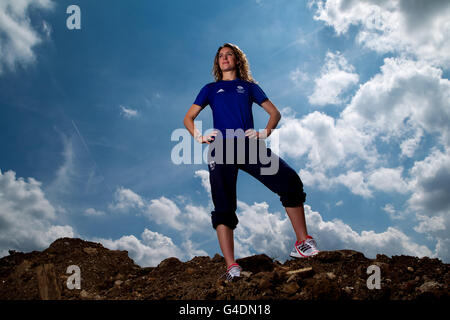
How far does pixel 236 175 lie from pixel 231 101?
1269mm

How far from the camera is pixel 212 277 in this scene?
5547 millimetres

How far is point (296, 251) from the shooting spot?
5.66 m

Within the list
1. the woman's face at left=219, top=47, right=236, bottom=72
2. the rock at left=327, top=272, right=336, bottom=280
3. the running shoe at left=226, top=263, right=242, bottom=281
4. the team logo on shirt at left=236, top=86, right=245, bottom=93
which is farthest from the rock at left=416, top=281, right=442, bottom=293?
the woman's face at left=219, top=47, right=236, bottom=72

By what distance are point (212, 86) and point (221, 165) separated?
156 centimetres

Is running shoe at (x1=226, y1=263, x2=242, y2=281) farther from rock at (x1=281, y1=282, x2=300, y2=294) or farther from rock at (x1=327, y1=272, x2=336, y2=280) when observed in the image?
rock at (x1=327, y1=272, x2=336, y2=280)

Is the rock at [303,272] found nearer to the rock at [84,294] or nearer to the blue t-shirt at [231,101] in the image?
the blue t-shirt at [231,101]

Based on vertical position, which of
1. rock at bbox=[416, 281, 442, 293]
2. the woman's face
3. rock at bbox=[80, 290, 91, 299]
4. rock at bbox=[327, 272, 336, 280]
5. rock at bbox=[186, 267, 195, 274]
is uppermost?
the woman's face

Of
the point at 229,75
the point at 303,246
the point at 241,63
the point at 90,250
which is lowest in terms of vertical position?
the point at 303,246

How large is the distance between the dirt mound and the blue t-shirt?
2.34 m

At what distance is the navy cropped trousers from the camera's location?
536cm

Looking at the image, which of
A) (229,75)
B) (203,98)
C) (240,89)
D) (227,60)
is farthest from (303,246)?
(227,60)

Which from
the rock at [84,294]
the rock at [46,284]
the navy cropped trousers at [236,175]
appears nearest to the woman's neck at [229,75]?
the navy cropped trousers at [236,175]

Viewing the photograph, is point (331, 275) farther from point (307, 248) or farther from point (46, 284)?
point (46, 284)
